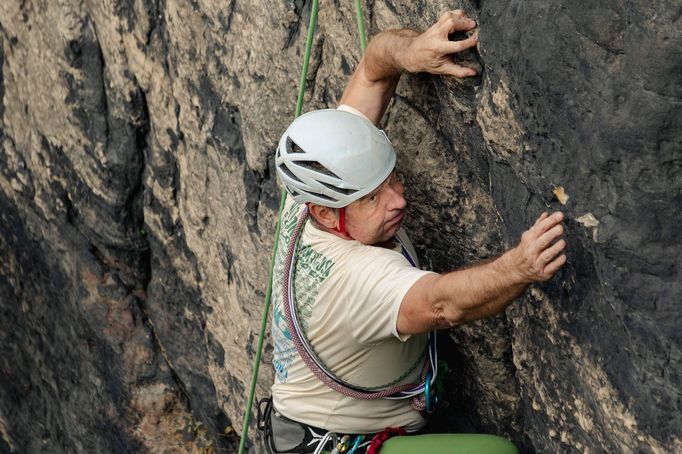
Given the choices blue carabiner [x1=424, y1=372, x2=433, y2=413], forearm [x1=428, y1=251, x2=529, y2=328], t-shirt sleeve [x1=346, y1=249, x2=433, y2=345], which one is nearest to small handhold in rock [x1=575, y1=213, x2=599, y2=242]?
forearm [x1=428, y1=251, x2=529, y2=328]

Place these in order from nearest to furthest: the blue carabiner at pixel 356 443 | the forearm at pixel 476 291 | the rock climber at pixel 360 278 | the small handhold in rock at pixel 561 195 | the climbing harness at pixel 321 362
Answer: the forearm at pixel 476 291 → the small handhold in rock at pixel 561 195 → the rock climber at pixel 360 278 → the climbing harness at pixel 321 362 → the blue carabiner at pixel 356 443

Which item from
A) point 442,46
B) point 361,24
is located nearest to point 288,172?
point 442,46

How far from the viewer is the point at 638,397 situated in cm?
365

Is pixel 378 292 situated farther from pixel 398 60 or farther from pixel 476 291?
pixel 398 60

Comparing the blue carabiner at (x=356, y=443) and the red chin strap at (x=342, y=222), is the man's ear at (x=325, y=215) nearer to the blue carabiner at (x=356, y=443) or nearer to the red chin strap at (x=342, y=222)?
the red chin strap at (x=342, y=222)

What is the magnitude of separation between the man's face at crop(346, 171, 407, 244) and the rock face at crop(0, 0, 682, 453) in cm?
40

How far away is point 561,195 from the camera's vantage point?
3.73 metres

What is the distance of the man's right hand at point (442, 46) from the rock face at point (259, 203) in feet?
0.22

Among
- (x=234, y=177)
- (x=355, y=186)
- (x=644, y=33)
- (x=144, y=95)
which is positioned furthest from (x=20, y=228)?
(x=644, y=33)

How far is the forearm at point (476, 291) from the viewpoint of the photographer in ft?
11.7

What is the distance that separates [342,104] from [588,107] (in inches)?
63.0

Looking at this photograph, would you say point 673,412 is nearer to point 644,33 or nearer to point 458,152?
point 644,33

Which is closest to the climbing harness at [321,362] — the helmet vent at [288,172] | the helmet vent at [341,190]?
the helmet vent at [288,172]

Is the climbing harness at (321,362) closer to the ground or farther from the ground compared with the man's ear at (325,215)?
closer to the ground
